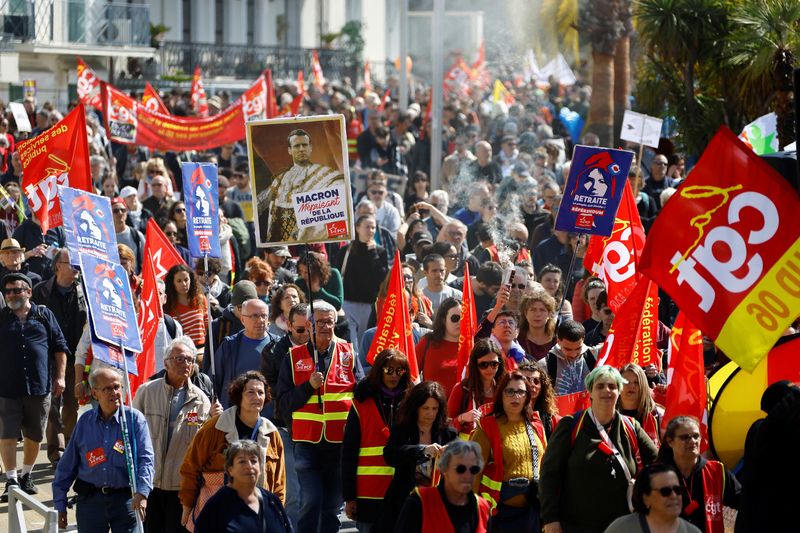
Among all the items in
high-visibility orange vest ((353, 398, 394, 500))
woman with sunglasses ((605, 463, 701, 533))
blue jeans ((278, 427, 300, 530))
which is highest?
woman with sunglasses ((605, 463, 701, 533))

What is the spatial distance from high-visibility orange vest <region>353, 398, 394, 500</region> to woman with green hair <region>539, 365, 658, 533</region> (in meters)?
1.16

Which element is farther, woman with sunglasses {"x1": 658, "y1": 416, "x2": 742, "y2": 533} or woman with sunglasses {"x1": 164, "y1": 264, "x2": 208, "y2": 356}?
woman with sunglasses {"x1": 164, "y1": 264, "x2": 208, "y2": 356}

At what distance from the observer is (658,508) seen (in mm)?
6016

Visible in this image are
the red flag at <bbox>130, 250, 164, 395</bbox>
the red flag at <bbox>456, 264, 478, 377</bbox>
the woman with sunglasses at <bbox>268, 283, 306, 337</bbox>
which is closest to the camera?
the red flag at <bbox>456, 264, 478, 377</bbox>

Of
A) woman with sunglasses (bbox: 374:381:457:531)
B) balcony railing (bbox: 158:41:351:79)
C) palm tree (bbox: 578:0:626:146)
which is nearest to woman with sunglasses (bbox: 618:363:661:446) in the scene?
woman with sunglasses (bbox: 374:381:457:531)

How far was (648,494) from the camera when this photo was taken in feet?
19.9

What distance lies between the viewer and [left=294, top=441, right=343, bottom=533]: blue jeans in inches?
336

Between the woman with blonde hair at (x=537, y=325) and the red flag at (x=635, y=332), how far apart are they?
690mm

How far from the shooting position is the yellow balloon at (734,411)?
7887 mm

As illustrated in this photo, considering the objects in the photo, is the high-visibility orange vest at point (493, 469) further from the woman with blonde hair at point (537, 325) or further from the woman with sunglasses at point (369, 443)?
the woman with blonde hair at point (537, 325)

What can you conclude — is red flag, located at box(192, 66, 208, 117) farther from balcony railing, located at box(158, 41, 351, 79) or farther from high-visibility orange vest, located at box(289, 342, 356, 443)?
balcony railing, located at box(158, 41, 351, 79)

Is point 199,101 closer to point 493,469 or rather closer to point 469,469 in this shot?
point 493,469

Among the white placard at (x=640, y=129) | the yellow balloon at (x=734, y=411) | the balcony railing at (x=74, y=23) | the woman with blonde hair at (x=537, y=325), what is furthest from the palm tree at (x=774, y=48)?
the balcony railing at (x=74, y=23)

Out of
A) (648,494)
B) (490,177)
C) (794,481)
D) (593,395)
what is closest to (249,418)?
(593,395)
